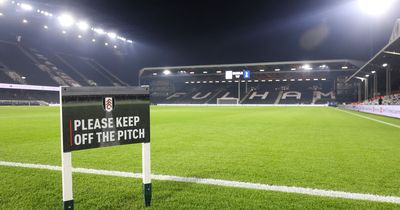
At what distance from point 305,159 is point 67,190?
A: 4.39 metres

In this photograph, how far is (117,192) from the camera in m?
3.67

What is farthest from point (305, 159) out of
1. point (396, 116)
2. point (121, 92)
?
point (396, 116)

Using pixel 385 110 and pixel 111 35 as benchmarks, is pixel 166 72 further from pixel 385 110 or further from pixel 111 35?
pixel 385 110

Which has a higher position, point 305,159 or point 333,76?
point 333,76

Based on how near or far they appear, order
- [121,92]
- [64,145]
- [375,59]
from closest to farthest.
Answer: [64,145] → [121,92] → [375,59]

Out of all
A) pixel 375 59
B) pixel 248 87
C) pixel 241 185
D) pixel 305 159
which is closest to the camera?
pixel 241 185

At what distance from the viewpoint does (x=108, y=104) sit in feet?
9.48

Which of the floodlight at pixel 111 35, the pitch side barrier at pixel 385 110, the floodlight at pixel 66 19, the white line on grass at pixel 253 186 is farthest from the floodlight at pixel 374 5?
the floodlight at pixel 111 35

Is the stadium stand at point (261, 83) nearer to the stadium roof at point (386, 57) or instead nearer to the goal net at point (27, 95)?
the stadium roof at point (386, 57)

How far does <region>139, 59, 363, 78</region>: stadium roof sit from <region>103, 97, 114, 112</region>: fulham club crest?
60248mm

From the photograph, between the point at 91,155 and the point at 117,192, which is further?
the point at 91,155

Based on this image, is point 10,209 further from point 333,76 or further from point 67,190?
point 333,76

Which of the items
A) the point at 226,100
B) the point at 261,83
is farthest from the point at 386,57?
the point at 261,83

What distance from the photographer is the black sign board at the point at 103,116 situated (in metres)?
2.62
